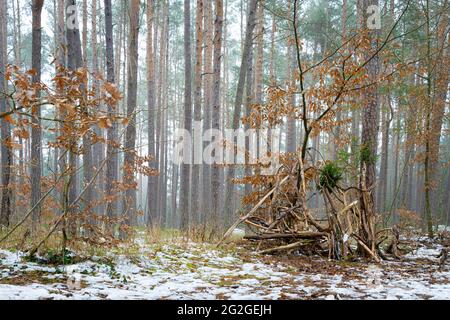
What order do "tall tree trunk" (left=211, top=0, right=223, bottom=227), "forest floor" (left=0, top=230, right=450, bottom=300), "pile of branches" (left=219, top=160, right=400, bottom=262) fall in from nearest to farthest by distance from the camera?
"forest floor" (left=0, top=230, right=450, bottom=300)
"pile of branches" (left=219, top=160, right=400, bottom=262)
"tall tree trunk" (left=211, top=0, right=223, bottom=227)

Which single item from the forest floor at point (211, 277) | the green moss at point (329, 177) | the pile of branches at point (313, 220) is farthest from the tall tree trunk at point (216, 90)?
the forest floor at point (211, 277)

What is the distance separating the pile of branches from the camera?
21.9 feet

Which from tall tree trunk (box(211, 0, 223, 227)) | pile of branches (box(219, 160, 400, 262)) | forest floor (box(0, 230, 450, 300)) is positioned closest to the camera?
forest floor (box(0, 230, 450, 300))

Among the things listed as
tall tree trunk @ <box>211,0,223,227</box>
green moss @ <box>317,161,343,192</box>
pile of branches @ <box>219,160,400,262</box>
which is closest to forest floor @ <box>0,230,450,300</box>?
pile of branches @ <box>219,160,400,262</box>

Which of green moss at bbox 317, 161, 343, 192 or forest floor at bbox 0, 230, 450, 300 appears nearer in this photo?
forest floor at bbox 0, 230, 450, 300

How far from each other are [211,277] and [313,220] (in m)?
2.89

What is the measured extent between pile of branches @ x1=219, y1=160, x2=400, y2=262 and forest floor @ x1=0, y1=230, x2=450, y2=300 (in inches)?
18.0

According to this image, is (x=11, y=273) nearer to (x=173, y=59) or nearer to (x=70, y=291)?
(x=70, y=291)

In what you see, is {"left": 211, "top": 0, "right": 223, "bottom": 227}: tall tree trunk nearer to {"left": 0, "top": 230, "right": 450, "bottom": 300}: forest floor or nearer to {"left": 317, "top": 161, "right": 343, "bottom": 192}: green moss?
{"left": 317, "top": 161, "right": 343, "bottom": 192}: green moss

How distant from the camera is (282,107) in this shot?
26.8 ft

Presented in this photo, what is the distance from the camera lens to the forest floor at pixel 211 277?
375 centimetres

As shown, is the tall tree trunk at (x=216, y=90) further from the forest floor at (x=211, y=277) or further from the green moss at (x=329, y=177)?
the forest floor at (x=211, y=277)

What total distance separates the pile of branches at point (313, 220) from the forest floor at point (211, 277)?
18.0 inches
